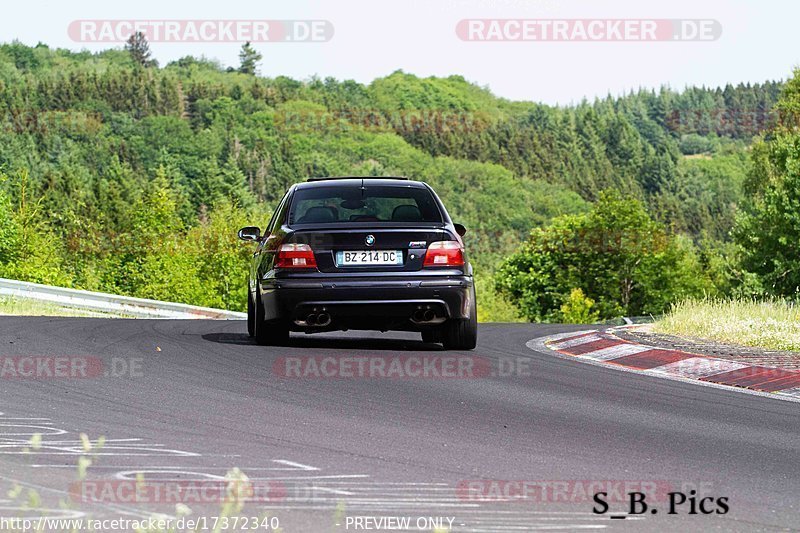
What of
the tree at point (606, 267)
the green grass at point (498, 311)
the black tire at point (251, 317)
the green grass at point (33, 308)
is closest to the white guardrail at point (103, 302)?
the green grass at point (33, 308)

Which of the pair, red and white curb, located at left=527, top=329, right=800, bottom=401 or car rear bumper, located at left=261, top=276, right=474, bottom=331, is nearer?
red and white curb, located at left=527, top=329, right=800, bottom=401

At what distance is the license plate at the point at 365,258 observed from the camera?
12633 millimetres

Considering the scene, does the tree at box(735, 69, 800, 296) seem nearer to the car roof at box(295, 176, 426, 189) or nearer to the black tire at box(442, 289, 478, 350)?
the car roof at box(295, 176, 426, 189)

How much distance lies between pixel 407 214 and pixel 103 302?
1403 cm

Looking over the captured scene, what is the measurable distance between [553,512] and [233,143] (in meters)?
185

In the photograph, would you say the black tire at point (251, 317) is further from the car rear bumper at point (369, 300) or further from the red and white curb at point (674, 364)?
the red and white curb at point (674, 364)

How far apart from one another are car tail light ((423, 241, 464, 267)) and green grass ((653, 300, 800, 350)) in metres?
3.64

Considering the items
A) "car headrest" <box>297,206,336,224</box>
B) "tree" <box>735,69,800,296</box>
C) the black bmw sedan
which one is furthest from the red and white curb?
"tree" <box>735,69,800,296</box>

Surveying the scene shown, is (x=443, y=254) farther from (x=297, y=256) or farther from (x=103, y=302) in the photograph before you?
(x=103, y=302)

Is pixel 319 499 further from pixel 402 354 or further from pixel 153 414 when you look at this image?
pixel 402 354

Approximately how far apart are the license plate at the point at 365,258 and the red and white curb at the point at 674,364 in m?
2.56

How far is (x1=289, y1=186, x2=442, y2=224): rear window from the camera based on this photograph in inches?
514

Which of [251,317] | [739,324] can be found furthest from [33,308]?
[739,324]

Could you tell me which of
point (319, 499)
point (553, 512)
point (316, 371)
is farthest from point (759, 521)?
point (316, 371)
